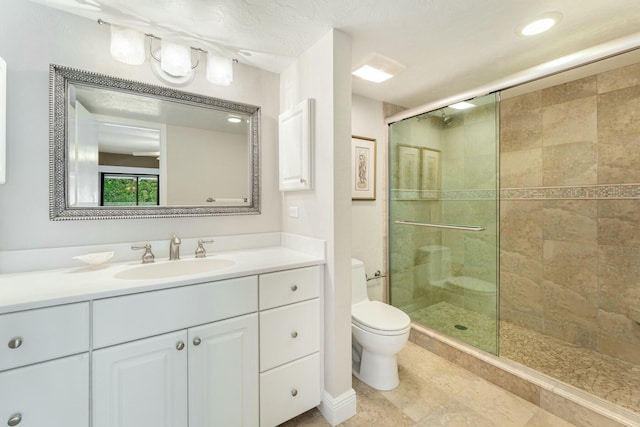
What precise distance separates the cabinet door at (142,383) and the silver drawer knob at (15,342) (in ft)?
0.69

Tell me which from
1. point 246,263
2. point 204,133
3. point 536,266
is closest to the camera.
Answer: point 246,263

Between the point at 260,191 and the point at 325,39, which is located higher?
the point at 325,39

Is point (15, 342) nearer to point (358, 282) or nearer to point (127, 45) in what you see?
point (127, 45)

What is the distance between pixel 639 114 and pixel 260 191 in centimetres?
277

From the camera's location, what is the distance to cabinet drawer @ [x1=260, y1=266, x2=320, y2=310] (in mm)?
1312

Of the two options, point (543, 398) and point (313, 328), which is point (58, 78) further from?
point (543, 398)

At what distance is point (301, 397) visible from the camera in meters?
1.43

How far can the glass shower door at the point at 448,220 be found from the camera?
1.99 meters

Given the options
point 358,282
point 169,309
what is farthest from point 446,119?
point 169,309

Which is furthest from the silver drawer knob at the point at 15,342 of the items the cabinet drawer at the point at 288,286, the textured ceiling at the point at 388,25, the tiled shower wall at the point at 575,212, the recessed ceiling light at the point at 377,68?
the tiled shower wall at the point at 575,212

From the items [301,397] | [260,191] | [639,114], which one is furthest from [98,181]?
[639,114]

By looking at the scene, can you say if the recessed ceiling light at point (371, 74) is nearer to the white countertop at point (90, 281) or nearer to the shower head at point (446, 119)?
the shower head at point (446, 119)

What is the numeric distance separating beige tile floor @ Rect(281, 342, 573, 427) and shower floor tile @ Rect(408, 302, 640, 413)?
0.33 meters

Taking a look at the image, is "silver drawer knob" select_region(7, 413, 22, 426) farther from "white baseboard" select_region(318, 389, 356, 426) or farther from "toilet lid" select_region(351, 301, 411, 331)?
"toilet lid" select_region(351, 301, 411, 331)
